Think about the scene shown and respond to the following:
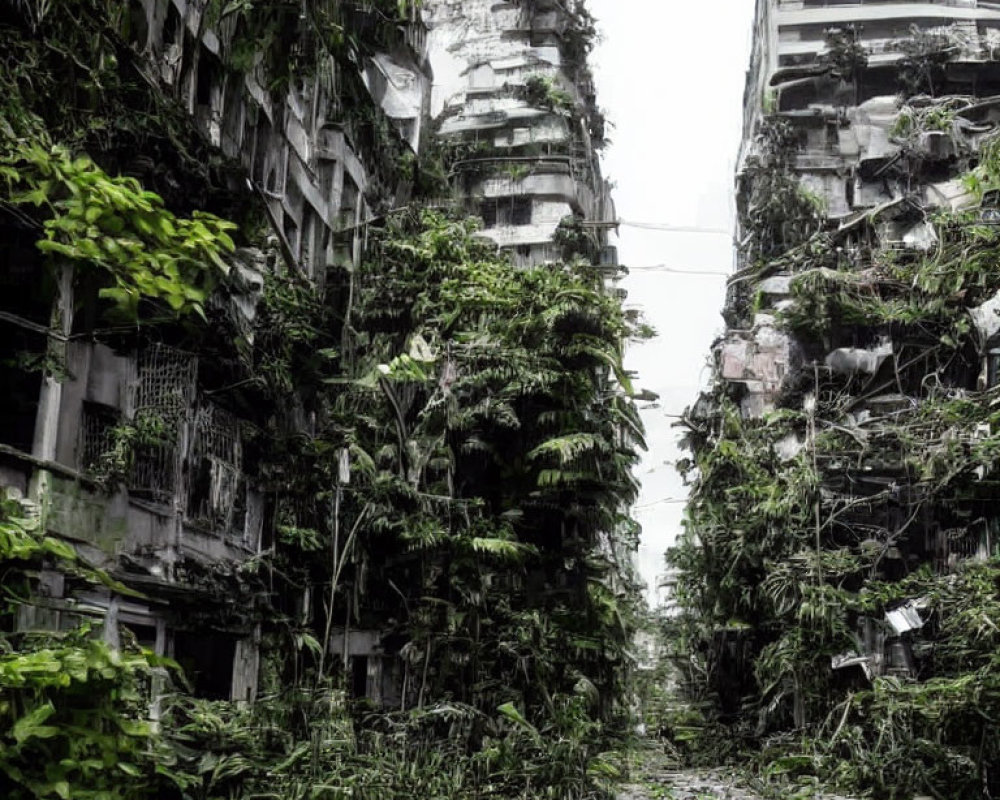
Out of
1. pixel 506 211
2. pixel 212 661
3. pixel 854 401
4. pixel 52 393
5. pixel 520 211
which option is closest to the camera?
pixel 52 393

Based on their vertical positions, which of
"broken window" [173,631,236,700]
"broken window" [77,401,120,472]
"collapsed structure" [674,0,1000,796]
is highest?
"collapsed structure" [674,0,1000,796]

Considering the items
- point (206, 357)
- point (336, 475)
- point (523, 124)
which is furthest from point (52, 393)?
point (523, 124)

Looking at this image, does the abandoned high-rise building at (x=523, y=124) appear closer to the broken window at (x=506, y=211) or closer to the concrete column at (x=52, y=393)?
the broken window at (x=506, y=211)

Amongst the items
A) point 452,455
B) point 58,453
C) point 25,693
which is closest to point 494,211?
point 452,455

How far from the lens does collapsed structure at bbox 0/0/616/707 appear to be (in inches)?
398

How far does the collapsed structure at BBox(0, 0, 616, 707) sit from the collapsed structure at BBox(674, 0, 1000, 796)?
768 cm

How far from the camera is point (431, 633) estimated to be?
18.5m

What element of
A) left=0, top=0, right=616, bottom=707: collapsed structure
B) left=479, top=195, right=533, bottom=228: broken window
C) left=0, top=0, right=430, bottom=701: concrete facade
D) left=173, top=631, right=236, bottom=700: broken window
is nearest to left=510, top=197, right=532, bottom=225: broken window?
left=479, top=195, right=533, bottom=228: broken window

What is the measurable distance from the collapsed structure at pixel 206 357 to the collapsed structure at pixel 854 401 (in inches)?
302

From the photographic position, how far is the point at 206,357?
13328mm

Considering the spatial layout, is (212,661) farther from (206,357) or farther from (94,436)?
(94,436)

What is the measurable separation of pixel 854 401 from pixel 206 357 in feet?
64.9

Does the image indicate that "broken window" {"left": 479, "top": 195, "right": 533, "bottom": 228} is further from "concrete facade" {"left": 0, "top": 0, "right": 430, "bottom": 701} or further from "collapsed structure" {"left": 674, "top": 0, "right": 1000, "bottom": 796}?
"concrete facade" {"left": 0, "top": 0, "right": 430, "bottom": 701}

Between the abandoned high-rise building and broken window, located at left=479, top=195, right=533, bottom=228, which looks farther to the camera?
broken window, located at left=479, top=195, right=533, bottom=228
